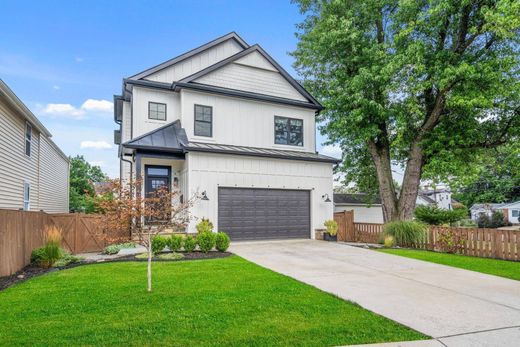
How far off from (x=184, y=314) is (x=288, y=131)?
13090 millimetres

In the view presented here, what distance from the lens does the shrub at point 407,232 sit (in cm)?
1337

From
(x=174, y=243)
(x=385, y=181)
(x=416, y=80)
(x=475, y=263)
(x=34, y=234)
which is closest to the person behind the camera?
(x=475, y=263)

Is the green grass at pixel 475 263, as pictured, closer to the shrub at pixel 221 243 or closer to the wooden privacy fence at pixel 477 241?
the wooden privacy fence at pixel 477 241

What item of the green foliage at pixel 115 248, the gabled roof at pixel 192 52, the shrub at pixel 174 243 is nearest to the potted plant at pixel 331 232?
the shrub at pixel 174 243

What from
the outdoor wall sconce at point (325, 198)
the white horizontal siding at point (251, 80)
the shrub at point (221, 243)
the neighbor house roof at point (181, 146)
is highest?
the white horizontal siding at point (251, 80)

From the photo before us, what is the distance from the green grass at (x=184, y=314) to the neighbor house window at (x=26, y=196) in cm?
820

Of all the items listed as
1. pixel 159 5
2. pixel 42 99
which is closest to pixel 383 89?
pixel 159 5

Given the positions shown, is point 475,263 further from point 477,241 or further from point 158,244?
point 158,244

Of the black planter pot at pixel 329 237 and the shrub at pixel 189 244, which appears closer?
the shrub at pixel 189 244

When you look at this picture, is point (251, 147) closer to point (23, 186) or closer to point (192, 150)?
point (192, 150)

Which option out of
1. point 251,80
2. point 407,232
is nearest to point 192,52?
point 251,80

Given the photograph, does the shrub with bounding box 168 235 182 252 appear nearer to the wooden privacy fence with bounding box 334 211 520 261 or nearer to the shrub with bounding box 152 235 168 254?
the shrub with bounding box 152 235 168 254

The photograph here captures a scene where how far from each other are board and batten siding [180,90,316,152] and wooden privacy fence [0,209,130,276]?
5383mm

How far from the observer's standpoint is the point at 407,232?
13680 mm
